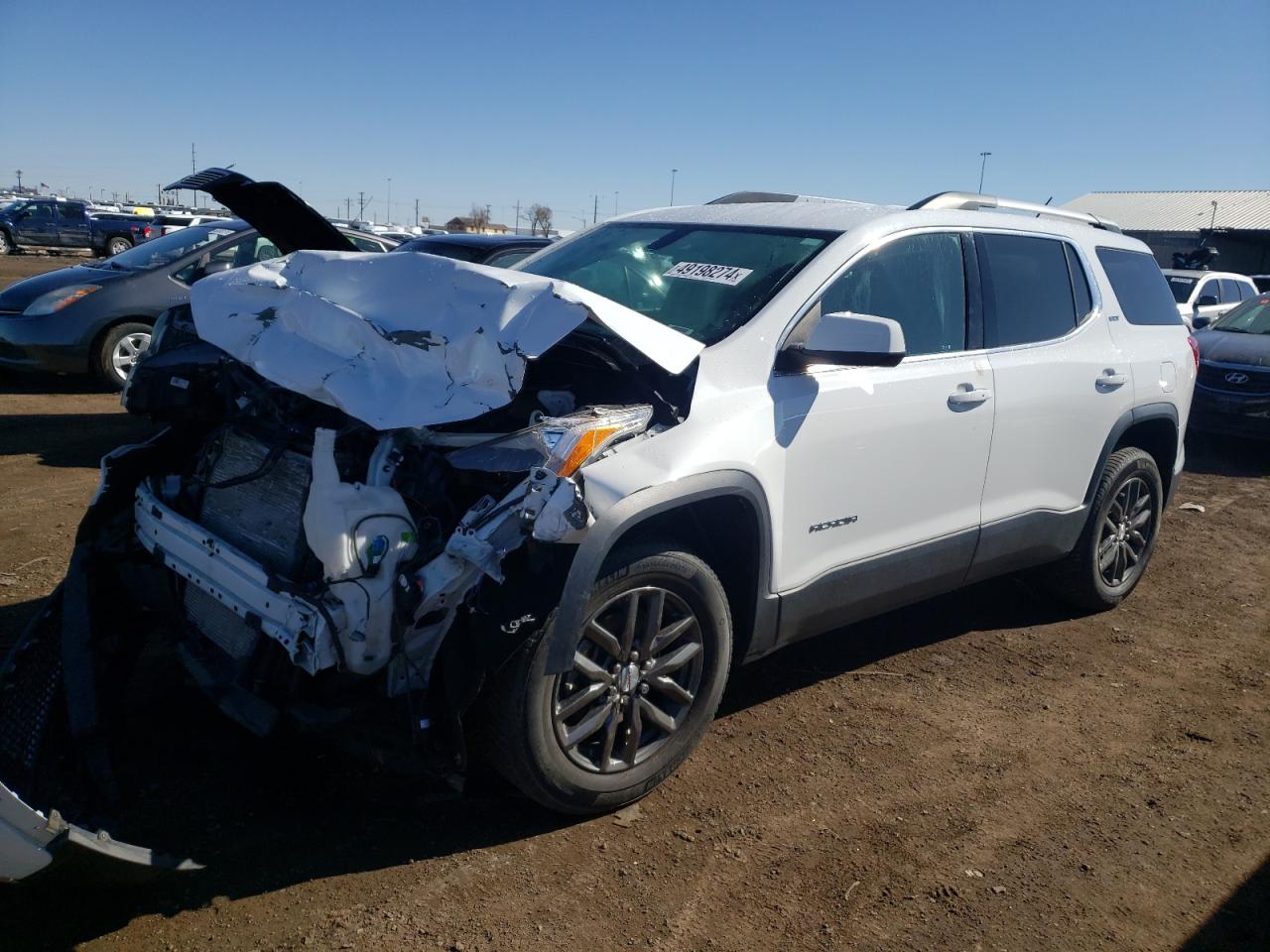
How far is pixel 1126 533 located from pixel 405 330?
13.6 feet

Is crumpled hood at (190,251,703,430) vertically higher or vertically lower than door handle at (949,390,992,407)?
higher

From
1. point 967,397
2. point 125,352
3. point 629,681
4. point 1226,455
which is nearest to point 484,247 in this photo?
point 125,352

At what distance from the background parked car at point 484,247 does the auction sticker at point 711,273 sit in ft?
16.1

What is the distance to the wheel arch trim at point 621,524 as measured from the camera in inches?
111

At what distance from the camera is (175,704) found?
374 cm

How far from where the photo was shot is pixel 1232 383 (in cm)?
998

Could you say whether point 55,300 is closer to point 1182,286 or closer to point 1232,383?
point 1232,383

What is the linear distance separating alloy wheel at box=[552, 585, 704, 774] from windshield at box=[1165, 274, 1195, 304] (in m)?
14.4

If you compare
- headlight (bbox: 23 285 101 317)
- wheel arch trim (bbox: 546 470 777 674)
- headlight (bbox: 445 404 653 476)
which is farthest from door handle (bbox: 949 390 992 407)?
headlight (bbox: 23 285 101 317)

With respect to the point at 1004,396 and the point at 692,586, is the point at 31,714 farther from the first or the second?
the point at 1004,396

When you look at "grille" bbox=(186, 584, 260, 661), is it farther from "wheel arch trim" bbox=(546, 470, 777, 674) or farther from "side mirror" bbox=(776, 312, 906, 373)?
"side mirror" bbox=(776, 312, 906, 373)

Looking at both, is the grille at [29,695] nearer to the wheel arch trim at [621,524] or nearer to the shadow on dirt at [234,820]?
the shadow on dirt at [234,820]

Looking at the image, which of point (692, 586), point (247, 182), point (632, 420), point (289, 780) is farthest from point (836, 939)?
point (247, 182)

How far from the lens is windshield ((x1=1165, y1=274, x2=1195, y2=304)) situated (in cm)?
1512
